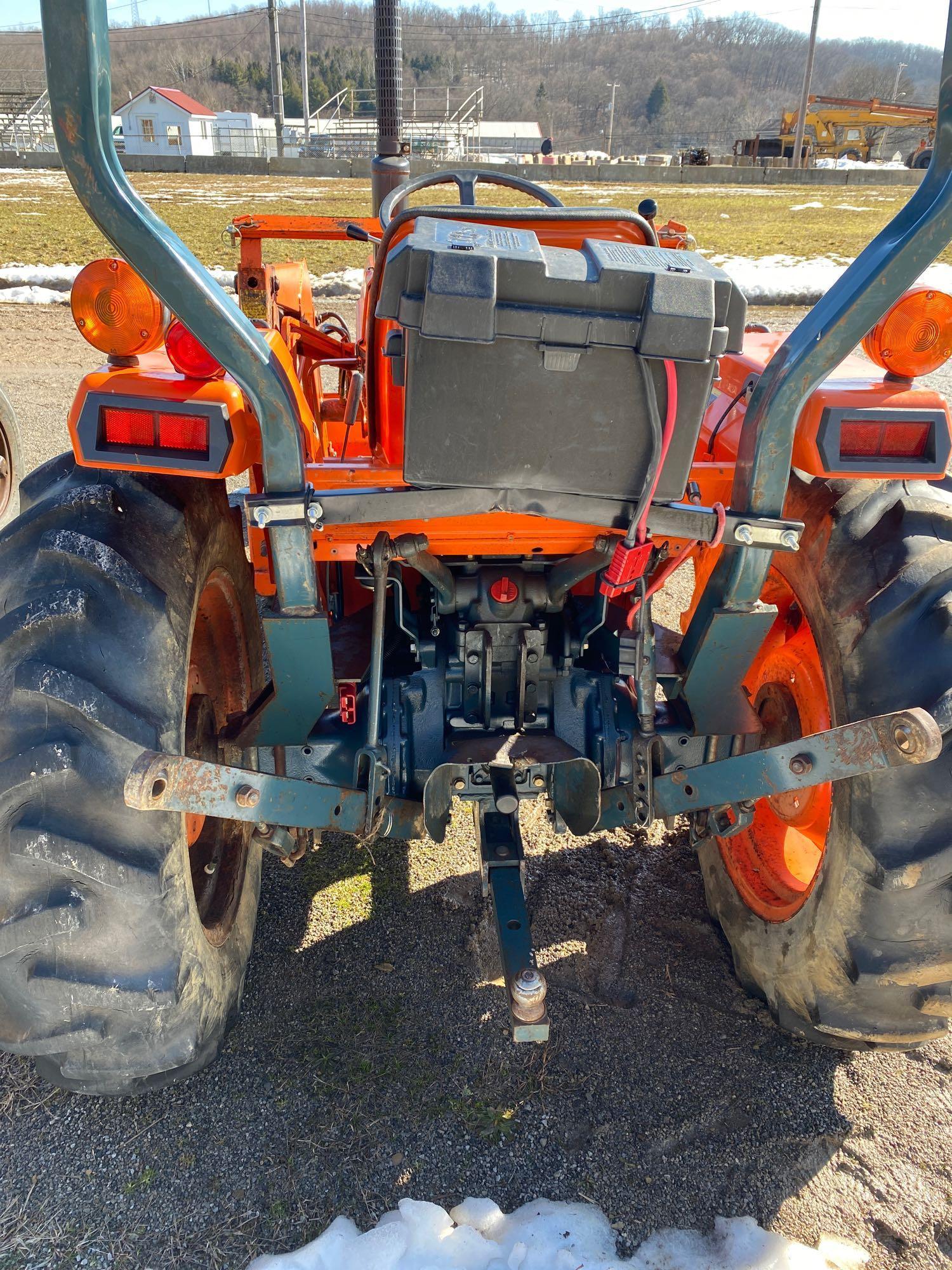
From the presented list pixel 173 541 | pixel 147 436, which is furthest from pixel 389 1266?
pixel 147 436

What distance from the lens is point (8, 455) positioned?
466 cm

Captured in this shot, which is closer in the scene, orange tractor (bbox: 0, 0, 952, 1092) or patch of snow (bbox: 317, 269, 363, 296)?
orange tractor (bbox: 0, 0, 952, 1092)

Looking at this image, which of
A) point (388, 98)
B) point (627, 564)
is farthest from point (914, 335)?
point (388, 98)

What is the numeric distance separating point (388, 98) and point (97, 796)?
372 centimetres

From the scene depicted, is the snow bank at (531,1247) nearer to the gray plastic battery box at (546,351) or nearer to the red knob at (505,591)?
the red knob at (505,591)

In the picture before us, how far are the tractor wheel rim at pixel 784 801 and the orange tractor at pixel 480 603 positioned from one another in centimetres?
2

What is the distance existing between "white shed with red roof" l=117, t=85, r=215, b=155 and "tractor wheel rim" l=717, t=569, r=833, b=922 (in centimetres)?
5554

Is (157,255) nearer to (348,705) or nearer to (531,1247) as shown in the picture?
(348,705)

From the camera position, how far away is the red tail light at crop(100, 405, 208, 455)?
1771 millimetres

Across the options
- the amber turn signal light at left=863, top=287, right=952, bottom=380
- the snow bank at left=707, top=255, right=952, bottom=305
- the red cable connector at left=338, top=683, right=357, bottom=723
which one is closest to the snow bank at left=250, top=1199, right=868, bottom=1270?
the red cable connector at left=338, top=683, right=357, bottom=723

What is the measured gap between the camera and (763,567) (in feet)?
6.06

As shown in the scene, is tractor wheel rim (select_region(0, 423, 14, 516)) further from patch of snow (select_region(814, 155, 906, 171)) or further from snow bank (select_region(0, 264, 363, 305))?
patch of snow (select_region(814, 155, 906, 171))

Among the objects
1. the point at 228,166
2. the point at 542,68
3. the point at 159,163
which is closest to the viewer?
the point at 228,166

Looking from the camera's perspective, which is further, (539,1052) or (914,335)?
(539,1052)
